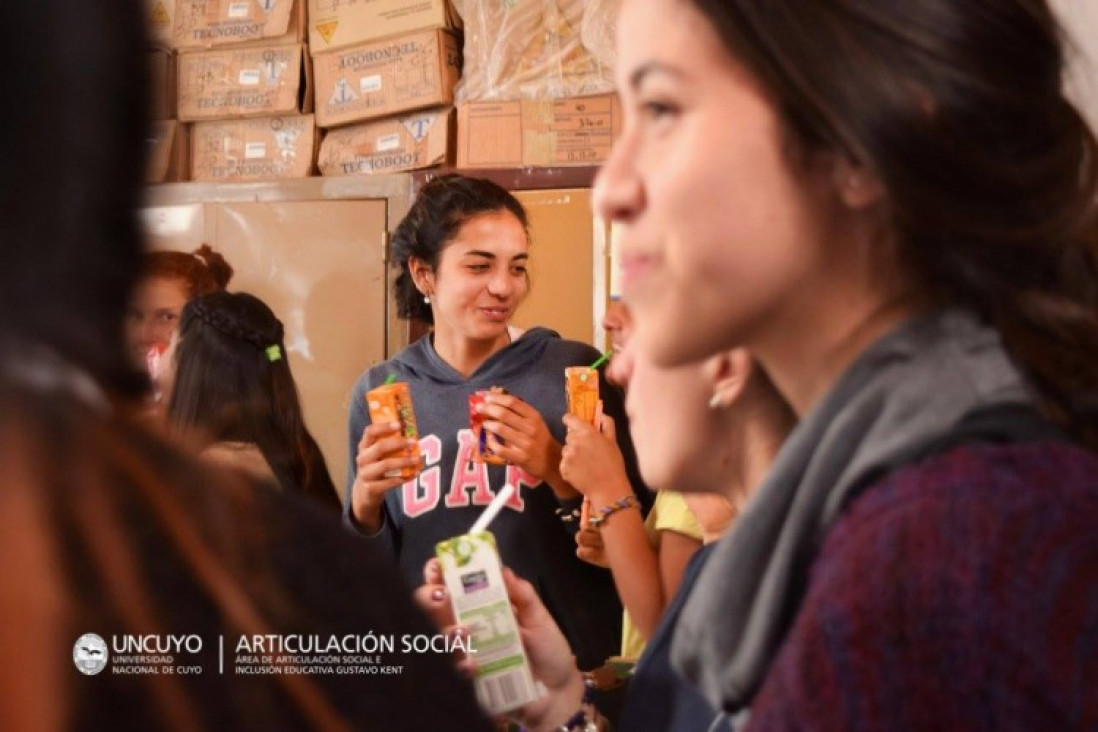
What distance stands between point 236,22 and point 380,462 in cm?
228

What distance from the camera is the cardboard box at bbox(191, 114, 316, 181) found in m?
3.73

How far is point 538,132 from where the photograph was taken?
10.9 ft

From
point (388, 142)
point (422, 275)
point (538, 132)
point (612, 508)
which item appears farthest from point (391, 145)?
point (612, 508)

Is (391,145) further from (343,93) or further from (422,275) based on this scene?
(422,275)

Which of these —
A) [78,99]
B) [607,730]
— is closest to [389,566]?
[78,99]

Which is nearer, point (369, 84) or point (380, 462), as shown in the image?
point (380, 462)

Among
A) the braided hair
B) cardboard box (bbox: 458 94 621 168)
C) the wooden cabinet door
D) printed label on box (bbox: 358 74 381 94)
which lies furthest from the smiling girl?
printed label on box (bbox: 358 74 381 94)

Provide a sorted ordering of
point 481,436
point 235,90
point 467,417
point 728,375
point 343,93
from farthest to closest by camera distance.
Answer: point 235,90 < point 343,93 < point 467,417 < point 481,436 < point 728,375

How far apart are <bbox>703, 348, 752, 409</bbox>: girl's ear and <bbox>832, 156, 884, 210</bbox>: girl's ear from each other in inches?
7.0

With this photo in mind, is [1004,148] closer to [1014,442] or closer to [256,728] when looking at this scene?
[1014,442]

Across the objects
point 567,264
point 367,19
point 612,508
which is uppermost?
point 367,19

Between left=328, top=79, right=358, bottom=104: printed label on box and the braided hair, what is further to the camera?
left=328, top=79, right=358, bottom=104: printed label on box

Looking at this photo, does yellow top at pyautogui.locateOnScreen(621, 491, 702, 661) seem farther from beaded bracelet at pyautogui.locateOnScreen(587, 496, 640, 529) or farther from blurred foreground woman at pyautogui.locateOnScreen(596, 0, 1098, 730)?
blurred foreground woman at pyautogui.locateOnScreen(596, 0, 1098, 730)

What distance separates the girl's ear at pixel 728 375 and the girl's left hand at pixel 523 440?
1244 millimetres
